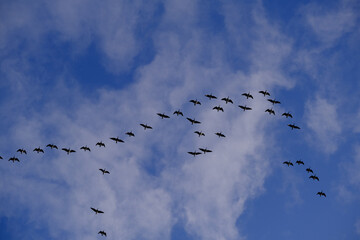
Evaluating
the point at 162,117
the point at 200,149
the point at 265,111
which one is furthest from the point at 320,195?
the point at 162,117

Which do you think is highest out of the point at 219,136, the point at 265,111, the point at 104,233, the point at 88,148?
the point at 265,111

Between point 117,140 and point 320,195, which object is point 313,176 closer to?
point 320,195

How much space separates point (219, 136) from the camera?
4446 inches

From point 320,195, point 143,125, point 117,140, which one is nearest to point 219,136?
point 143,125

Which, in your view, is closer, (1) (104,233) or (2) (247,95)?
(2) (247,95)

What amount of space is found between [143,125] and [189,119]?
41.7 feet

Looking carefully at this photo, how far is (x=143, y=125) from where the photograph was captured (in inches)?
4328

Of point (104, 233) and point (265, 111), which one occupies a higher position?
point (265, 111)

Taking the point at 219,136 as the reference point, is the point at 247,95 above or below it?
above

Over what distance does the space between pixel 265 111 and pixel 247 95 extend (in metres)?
6.74

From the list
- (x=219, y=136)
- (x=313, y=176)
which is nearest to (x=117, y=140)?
(x=219, y=136)

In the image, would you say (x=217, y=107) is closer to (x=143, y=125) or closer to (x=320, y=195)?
(x=143, y=125)

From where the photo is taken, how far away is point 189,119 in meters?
112

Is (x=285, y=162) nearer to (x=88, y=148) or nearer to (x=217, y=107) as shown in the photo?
(x=217, y=107)
